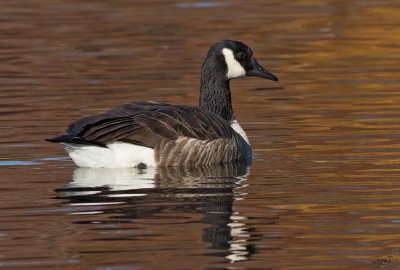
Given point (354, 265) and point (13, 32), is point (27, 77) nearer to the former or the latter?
point (13, 32)

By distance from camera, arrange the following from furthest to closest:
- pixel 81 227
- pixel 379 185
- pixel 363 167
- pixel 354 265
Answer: pixel 363 167, pixel 379 185, pixel 81 227, pixel 354 265

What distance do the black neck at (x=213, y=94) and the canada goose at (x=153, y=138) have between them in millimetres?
626

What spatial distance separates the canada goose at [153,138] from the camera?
36.1 feet

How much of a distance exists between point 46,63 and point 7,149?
27.9ft

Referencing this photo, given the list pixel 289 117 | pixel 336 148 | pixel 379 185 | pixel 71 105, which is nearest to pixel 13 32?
pixel 71 105

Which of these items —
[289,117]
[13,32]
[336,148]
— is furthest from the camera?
[13,32]

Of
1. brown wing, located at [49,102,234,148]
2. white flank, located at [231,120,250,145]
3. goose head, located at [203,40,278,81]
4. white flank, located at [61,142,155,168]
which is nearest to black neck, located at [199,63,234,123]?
goose head, located at [203,40,278,81]

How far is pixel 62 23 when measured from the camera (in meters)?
26.4

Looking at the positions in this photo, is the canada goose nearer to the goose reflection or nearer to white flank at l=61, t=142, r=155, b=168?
white flank at l=61, t=142, r=155, b=168

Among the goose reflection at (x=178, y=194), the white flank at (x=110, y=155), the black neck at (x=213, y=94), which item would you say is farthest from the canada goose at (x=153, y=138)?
the black neck at (x=213, y=94)

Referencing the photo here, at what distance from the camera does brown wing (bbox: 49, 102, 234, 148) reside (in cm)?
1092

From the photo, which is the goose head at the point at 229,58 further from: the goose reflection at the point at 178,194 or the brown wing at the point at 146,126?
the goose reflection at the point at 178,194

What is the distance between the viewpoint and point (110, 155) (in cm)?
1121

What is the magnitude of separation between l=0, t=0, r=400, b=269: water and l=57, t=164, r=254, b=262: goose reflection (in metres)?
0.02
